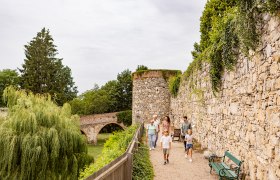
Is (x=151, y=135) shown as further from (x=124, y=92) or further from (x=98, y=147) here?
(x=124, y=92)

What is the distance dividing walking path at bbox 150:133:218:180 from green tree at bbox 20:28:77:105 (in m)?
25.0

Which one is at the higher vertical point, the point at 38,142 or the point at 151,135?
the point at 151,135

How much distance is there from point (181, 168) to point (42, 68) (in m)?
28.7

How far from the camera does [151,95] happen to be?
2339 centimetres

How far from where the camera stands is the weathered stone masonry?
494 centimetres

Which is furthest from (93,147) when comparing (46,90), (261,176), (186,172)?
(261,176)

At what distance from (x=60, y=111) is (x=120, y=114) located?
25339 millimetres

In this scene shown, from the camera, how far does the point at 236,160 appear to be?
6598mm

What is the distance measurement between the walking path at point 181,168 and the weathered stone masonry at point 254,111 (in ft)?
2.22

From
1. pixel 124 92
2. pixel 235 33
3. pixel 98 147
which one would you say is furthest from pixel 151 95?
pixel 124 92

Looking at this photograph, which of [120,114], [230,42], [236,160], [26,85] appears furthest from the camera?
[120,114]

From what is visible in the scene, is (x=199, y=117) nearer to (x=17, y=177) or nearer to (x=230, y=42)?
(x=230, y=42)

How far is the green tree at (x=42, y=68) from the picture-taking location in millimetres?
33938

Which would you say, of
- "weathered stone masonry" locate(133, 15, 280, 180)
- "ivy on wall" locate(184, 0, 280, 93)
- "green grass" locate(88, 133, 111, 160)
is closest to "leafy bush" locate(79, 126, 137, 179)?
"weathered stone masonry" locate(133, 15, 280, 180)
